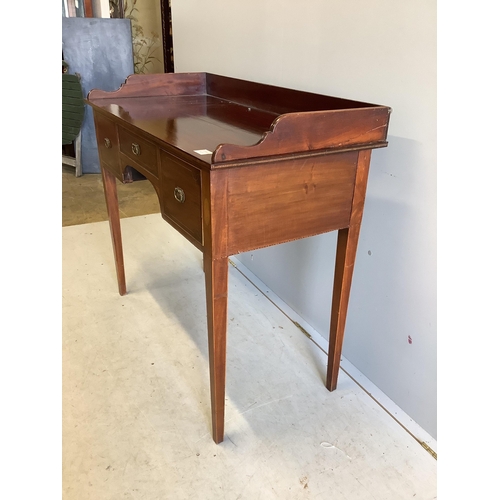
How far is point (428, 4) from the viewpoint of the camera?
118 centimetres

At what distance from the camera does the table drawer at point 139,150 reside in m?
1.41

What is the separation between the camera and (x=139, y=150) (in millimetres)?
1505

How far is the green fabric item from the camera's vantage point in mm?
3698

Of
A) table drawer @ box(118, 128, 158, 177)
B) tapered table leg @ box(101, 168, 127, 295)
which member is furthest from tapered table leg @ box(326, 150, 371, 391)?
tapered table leg @ box(101, 168, 127, 295)

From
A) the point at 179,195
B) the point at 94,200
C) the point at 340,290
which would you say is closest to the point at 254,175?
the point at 179,195

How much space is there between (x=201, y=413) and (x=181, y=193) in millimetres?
737

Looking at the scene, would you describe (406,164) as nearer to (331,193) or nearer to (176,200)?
(331,193)

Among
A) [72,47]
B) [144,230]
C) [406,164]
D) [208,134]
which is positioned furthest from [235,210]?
[72,47]

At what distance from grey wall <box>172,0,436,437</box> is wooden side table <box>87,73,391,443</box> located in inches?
4.7

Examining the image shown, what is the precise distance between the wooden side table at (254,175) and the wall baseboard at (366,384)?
0.13 m

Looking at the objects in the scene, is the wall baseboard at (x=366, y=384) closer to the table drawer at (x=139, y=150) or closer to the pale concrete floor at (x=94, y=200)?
the table drawer at (x=139, y=150)

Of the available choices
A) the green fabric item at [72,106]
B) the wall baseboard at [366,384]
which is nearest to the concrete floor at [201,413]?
the wall baseboard at [366,384]

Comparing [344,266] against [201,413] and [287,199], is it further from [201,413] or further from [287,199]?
[201,413]

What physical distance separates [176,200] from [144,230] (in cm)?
168
